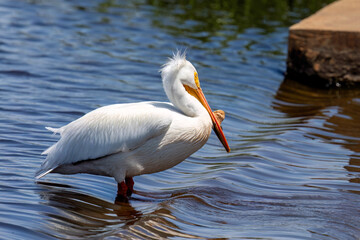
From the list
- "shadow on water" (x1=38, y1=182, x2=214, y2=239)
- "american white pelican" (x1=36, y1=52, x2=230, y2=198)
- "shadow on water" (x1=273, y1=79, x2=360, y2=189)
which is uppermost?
"american white pelican" (x1=36, y1=52, x2=230, y2=198)

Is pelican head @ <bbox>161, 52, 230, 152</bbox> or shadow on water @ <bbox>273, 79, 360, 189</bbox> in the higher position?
pelican head @ <bbox>161, 52, 230, 152</bbox>

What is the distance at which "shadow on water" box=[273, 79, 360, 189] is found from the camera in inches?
239

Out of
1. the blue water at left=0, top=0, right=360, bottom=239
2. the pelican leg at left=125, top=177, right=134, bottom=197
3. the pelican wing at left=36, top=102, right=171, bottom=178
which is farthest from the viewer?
the pelican leg at left=125, top=177, right=134, bottom=197

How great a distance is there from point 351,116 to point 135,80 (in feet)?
8.65

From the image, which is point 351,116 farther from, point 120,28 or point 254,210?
point 120,28

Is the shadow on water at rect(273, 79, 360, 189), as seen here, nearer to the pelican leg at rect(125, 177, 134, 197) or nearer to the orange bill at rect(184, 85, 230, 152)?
the orange bill at rect(184, 85, 230, 152)

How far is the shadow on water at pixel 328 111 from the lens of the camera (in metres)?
→ 6.08

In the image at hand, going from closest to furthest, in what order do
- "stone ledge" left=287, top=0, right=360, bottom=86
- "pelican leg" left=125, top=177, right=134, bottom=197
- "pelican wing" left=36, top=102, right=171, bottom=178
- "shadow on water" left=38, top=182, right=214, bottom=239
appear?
"shadow on water" left=38, top=182, right=214, bottom=239 < "pelican wing" left=36, top=102, right=171, bottom=178 < "pelican leg" left=125, top=177, right=134, bottom=197 < "stone ledge" left=287, top=0, right=360, bottom=86

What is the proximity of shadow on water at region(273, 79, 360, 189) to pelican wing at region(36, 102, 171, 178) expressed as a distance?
1702 millimetres

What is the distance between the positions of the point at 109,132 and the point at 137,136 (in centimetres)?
22

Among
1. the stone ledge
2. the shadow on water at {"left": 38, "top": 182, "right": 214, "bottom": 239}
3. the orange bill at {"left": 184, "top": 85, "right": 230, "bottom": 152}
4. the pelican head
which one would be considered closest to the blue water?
the shadow on water at {"left": 38, "top": 182, "right": 214, "bottom": 239}

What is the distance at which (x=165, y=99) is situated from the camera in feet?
24.0

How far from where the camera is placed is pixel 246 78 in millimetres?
8570

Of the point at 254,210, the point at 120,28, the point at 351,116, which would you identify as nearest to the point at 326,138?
the point at 351,116
